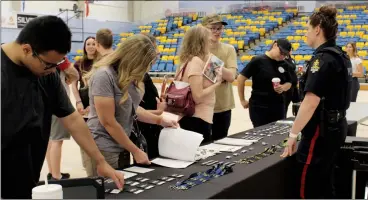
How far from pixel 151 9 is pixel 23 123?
1953 centimetres

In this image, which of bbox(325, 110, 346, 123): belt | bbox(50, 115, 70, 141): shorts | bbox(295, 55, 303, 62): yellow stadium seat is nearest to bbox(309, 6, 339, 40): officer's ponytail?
bbox(325, 110, 346, 123): belt

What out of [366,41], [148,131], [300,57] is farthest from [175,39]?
[148,131]

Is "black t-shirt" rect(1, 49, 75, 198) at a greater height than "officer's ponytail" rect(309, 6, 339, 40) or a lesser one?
lesser

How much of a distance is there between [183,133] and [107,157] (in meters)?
0.41

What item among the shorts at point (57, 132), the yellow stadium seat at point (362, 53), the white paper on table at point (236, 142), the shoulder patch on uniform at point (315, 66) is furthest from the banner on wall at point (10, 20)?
the shoulder patch on uniform at point (315, 66)

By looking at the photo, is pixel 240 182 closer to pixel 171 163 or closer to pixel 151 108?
pixel 171 163

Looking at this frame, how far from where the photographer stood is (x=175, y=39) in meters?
16.1

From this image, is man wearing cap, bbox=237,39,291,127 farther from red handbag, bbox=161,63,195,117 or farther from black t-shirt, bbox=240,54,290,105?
red handbag, bbox=161,63,195,117

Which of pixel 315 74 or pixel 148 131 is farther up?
pixel 315 74

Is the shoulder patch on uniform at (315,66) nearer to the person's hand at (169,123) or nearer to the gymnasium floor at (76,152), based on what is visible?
the person's hand at (169,123)

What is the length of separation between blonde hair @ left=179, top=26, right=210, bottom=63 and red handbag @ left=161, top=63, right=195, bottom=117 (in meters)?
0.08

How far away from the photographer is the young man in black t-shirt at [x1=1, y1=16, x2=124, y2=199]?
1.29 meters

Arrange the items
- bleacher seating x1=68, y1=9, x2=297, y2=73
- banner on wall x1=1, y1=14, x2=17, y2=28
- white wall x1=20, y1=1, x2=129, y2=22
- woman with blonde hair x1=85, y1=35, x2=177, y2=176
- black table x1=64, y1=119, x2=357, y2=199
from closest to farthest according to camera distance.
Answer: black table x1=64, y1=119, x2=357, y2=199 → woman with blonde hair x1=85, y1=35, x2=177, y2=176 → banner on wall x1=1, y1=14, x2=17, y2=28 → bleacher seating x1=68, y1=9, x2=297, y2=73 → white wall x1=20, y1=1, x2=129, y2=22

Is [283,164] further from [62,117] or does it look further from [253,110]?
[253,110]
